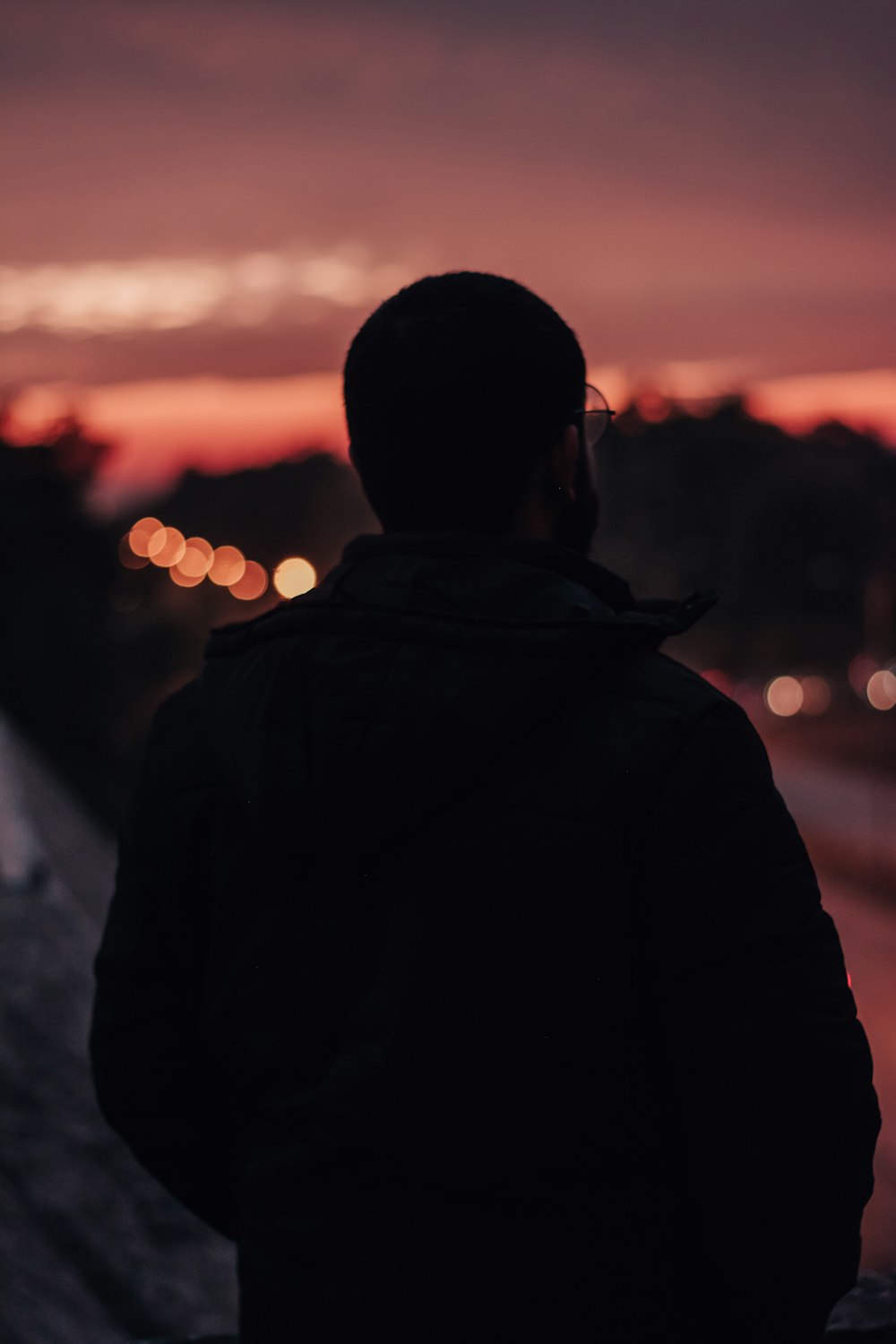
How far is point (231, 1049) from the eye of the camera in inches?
64.9

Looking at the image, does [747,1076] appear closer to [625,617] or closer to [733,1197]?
[733,1197]

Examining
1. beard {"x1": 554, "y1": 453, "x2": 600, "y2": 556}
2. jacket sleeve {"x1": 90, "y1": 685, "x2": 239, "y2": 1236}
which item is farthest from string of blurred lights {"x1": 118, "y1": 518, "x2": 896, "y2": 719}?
beard {"x1": 554, "y1": 453, "x2": 600, "y2": 556}

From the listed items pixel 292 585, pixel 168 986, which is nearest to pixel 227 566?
pixel 292 585

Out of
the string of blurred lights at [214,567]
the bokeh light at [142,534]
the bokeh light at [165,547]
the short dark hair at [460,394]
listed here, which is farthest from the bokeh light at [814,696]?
the short dark hair at [460,394]

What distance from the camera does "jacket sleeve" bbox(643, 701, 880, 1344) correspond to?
1.39 m

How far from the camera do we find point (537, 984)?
1427mm

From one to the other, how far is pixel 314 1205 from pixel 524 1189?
0.26m

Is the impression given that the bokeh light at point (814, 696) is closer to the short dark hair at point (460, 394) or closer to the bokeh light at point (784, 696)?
the bokeh light at point (784, 696)

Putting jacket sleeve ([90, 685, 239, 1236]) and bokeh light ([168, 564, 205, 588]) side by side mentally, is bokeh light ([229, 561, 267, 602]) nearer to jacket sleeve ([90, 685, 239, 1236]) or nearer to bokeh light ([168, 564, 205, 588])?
bokeh light ([168, 564, 205, 588])

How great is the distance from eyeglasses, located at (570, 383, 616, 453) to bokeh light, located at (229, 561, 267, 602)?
8638 cm

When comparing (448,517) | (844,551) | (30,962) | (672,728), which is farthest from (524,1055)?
(844,551)

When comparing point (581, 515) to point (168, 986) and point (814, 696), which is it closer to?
point (168, 986)

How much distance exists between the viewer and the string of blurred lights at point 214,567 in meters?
57.3

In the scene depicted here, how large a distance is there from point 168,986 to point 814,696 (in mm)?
77432
